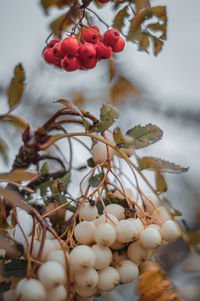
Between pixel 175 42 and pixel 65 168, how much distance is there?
45 centimetres

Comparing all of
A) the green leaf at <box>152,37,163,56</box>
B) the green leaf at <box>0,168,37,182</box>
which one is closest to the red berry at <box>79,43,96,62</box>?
the green leaf at <box>152,37,163,56</box>

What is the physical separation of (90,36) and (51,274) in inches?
14.5

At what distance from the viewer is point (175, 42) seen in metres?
0.73

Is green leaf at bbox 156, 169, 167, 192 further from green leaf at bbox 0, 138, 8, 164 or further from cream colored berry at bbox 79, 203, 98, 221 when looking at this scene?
green leaf at bbox 0, 138, 8, 164

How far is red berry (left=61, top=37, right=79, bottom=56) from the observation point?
441mm

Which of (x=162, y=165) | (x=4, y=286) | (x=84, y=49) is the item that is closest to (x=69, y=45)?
(x=84, y=49)

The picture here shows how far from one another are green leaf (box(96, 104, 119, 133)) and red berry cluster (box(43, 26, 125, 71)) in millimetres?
130

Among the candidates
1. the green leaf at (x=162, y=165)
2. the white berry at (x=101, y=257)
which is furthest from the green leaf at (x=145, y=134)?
the white berry at (x=101, y=257)

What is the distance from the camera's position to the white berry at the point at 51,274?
261 mm

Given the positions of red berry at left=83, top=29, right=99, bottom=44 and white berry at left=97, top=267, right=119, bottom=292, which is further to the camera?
red berry at left=83, top=29, right=99, bottom=44

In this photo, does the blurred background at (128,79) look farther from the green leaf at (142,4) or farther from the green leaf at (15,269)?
the green leaf at (15,269)

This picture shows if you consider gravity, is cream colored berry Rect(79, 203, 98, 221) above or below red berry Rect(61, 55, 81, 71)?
below

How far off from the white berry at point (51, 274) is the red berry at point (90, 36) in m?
0.35

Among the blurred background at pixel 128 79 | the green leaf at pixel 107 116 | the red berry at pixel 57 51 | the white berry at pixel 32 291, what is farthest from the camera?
the blurred background at pixel 128 79
